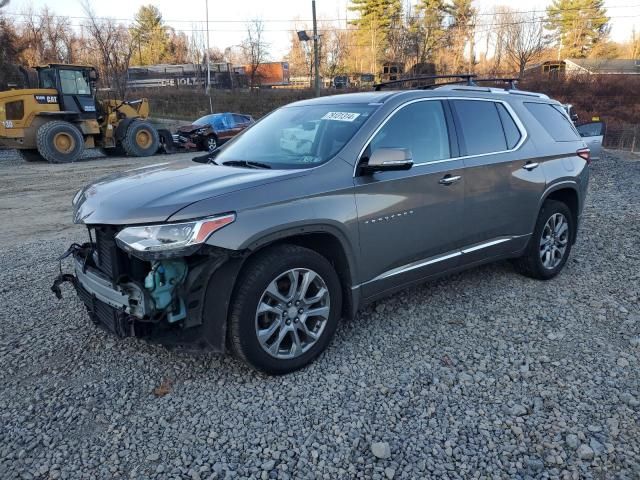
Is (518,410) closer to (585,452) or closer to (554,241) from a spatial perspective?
(585,452)

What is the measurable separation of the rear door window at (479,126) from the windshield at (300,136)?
89 cm

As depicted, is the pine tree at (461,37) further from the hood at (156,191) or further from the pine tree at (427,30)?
the hood at (156,191)

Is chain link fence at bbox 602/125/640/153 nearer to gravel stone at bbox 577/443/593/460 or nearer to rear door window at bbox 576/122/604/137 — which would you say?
rear door window at bbox 576/122/604/137

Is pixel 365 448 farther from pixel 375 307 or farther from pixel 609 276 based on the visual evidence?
pixel 609 276

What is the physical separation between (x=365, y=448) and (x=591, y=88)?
46889 mm

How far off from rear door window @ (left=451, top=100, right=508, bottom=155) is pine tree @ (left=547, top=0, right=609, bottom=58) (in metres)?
67.7

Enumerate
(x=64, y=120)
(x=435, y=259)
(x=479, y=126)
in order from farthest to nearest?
(x=64, y=120) < (x=479, y=126) < (x=435, y=259)

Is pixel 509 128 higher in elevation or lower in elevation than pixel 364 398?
higher

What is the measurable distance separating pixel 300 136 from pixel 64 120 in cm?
1500

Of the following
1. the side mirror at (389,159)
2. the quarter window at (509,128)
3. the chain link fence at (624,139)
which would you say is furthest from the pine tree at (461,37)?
the side mirror at (389,159)

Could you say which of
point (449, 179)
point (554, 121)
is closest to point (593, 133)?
point (554, 121)

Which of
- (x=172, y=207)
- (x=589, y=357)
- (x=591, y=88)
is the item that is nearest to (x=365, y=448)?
(x=172, y=207)

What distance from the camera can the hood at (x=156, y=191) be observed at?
287 centimetres

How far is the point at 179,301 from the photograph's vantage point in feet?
9.86
